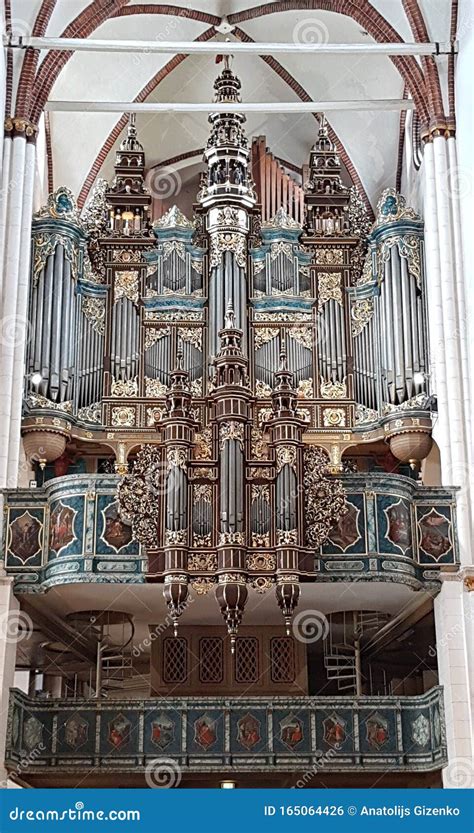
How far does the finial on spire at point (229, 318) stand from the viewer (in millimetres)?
25938

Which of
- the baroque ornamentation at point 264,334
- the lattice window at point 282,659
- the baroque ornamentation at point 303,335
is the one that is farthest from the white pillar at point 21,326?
the lattice window at point 282,659

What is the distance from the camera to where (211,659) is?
25812 mm

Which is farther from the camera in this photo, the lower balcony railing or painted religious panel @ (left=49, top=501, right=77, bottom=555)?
painted religious panel @ (left=49, top=501, right=77, bottom=555)

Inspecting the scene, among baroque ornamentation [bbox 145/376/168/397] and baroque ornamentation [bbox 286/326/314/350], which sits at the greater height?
baroque ornamentation [bbox 286/326/314/350]

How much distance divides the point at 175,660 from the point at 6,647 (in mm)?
4111

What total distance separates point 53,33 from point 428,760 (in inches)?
650

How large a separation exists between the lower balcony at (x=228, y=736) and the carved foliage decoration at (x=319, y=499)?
10.4 feet

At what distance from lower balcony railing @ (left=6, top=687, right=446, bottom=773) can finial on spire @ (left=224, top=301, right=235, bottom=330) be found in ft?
23.9

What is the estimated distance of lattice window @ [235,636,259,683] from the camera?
1009 inches

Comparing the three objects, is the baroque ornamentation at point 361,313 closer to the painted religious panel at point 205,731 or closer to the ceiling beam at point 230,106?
the ceiling beam at point 230,106

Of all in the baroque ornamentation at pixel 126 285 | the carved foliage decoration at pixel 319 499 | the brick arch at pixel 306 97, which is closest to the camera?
the carved foliage decoration at pixel 319 499

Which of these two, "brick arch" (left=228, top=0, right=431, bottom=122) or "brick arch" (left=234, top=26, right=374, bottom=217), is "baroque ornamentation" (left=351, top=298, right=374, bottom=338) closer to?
"brick arch" (left=228, top=0, right=431, bottom=122)

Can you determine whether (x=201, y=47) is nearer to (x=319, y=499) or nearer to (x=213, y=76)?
(x=213, y=76)

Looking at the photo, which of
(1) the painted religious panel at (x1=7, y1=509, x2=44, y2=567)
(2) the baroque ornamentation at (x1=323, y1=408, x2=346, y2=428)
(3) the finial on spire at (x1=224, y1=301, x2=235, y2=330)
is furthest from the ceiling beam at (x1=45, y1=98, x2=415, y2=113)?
(1) the painted religious panel at (x1=7, y1=509, x2=44, y2=567)
